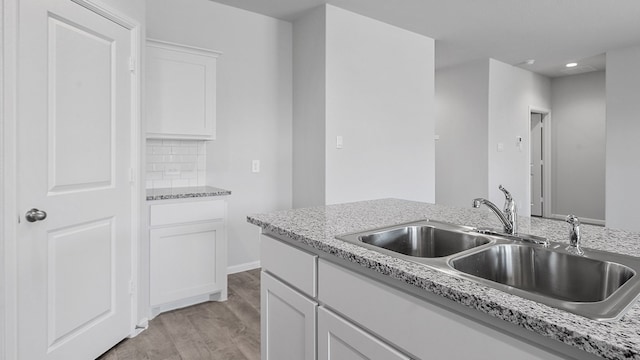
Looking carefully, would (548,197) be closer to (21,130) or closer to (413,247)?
(413,247)

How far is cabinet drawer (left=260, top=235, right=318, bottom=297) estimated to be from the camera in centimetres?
129

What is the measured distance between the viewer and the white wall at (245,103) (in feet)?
10.9

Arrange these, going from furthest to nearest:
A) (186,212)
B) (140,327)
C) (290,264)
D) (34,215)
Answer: (186,212)
(140,327)
(34,215)
(290,264)

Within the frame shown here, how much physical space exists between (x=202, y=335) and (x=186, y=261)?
1.90 ft

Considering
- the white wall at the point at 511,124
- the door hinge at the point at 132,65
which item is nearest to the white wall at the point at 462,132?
the white wall at the point at 511,124

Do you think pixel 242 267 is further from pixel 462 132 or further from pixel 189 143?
pixel 462 132

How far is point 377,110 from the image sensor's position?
3904 mm

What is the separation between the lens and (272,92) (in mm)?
3777

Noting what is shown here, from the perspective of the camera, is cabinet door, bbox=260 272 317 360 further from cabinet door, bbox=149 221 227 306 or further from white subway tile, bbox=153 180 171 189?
white subway tile, bbox=153 180 171 189

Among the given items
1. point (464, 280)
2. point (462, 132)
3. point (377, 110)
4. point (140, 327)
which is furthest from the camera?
point (462, 132)

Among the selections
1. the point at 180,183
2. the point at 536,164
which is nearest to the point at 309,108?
the point at 180,183

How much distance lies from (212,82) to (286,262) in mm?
2145

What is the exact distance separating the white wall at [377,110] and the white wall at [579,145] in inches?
150

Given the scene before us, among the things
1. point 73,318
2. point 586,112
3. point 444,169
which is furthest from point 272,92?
point 586,112
